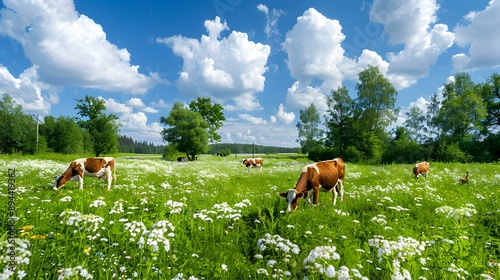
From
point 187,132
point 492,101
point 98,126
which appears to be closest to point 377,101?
point 492,101

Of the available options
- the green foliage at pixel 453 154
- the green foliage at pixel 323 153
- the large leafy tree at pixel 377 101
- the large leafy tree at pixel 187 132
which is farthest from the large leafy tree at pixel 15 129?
the green foliage at pixel 453 154

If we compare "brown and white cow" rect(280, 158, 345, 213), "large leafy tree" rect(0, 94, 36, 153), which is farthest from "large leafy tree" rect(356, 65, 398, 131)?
"large leafy tree" rect(0, 94, 36, 153)

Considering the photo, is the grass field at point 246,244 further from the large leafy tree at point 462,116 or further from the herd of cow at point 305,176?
the large leafy tree at point 462,116

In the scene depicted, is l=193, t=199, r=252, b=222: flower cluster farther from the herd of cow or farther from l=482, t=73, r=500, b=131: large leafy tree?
l=482, t=73, r=500, b=131: large leafy tree

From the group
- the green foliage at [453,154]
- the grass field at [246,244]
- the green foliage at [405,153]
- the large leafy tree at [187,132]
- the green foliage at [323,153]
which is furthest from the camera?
the large leafy tree at [187,132]

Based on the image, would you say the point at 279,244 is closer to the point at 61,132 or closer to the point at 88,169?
the point at 88,169

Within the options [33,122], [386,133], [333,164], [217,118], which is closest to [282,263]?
[333,164]

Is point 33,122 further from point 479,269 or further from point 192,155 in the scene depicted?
point 479,269

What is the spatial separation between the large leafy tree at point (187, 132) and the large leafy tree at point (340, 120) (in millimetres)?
26109

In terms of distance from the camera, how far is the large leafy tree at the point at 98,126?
65.0 meters

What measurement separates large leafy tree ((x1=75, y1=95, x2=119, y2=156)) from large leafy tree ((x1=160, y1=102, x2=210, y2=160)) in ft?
49.3

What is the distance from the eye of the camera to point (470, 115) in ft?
145

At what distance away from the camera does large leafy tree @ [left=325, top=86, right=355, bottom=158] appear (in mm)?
47344

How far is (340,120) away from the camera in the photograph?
159 ft
